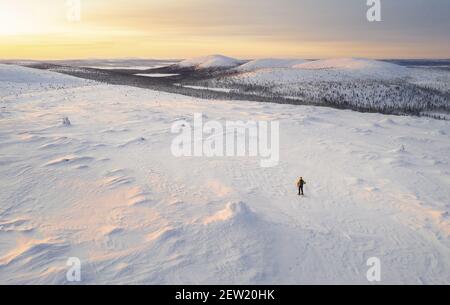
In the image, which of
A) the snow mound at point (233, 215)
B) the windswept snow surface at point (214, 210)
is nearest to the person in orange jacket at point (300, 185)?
the windswept snow surface at point (214, 210)

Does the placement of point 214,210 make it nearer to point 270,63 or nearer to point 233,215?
point 233,215

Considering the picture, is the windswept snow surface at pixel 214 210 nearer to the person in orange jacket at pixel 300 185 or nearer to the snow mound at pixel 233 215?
the snow mound at pixel 233 215

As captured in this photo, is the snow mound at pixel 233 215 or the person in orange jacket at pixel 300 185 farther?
the person in orange jacket at pixel 300 185

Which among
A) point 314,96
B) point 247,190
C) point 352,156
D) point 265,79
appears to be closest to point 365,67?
point 265,79

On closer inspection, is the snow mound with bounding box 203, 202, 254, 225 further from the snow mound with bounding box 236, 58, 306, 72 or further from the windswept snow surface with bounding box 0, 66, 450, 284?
the snow mound with bounding box 236, 58, 306, 72

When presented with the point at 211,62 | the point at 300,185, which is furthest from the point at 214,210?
the point at 211,62

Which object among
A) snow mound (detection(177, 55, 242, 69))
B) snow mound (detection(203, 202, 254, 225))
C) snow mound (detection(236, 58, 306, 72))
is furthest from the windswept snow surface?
snow mound (detection(177, 55, 242, 69))
